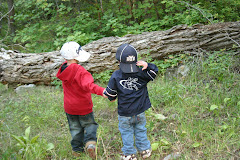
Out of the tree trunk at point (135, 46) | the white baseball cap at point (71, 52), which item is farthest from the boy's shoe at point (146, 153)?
the tree trunk at point (135, 46)

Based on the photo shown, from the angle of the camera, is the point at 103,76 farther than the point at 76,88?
Yes

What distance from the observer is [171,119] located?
11.6 ft

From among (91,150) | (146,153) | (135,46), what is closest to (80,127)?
(91,150)

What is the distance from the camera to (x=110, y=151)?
10.3 feet

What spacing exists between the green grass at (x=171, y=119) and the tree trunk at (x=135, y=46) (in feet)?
2.04

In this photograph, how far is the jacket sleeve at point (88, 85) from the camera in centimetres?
255

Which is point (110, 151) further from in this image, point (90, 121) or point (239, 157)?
point (239, 157)

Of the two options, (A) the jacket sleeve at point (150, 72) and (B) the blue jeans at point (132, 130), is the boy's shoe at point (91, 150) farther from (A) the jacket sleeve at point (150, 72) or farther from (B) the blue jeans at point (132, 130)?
(A) the jacket sleeve at point (150, 72)

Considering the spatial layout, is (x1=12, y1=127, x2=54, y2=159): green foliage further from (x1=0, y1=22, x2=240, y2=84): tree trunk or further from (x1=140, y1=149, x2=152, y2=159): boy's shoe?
(x1=0, y1=22, x2=240, y2=84): tree trunk

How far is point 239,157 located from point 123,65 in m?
1.78

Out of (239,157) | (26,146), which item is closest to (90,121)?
(26,146)

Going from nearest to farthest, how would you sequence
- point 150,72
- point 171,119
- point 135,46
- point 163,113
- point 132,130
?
point 150,72
point 132,130
point 171,119
point 163,113
point 135,46

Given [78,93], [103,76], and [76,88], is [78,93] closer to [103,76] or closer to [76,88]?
[76,88]

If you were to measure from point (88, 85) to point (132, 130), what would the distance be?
0.82m
